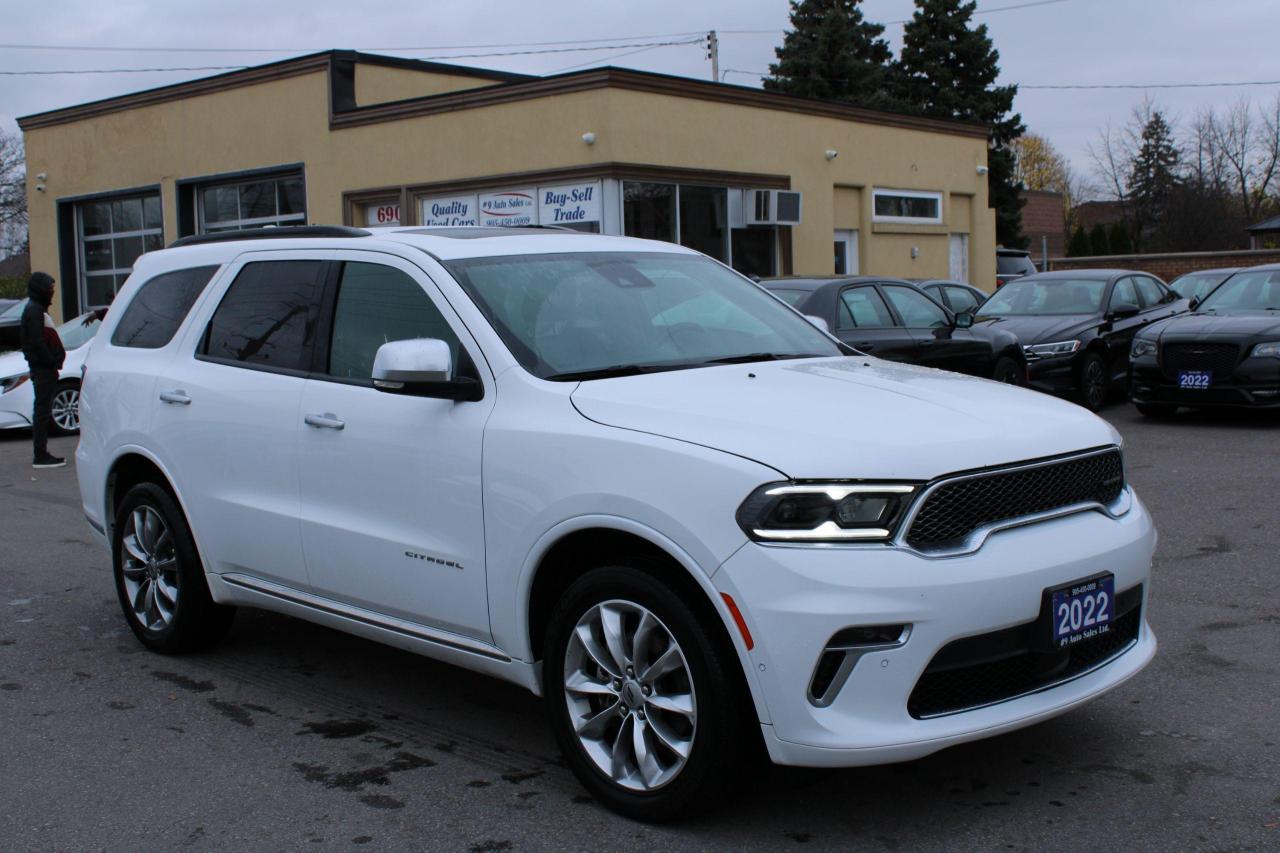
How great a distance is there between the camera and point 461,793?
4238 mm

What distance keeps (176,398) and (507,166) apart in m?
17.6

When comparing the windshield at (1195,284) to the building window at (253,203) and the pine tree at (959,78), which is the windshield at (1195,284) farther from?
the pine tree at (959,78)

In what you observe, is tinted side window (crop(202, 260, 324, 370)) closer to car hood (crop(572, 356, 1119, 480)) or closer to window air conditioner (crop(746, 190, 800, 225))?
car hood (crop(572, 356, 1119, 480))

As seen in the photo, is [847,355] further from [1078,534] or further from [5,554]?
[5,554]

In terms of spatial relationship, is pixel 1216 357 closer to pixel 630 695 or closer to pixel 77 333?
pixel 630 695

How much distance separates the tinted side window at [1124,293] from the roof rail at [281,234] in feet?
37.9

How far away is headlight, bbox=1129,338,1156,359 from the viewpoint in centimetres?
1310

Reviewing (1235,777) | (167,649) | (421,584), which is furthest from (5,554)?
(1235,777)

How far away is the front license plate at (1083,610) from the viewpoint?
148 inches

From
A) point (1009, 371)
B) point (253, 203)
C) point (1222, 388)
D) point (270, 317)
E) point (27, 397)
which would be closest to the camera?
point (270, 317)

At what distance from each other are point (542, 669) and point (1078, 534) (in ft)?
5.48

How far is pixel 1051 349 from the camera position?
14391mm

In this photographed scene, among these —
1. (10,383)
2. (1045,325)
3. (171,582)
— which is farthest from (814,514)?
(10,383)

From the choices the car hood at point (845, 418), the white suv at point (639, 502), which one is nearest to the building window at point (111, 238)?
the white suv at point (639, 502)
